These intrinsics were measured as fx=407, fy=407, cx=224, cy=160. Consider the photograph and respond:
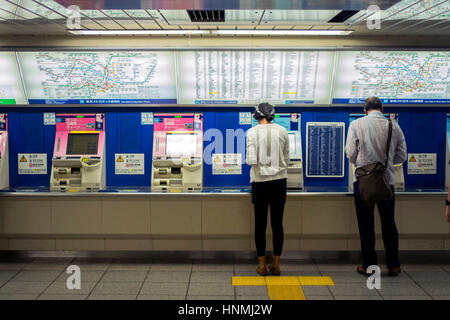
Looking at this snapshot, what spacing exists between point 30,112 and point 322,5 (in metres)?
3.68

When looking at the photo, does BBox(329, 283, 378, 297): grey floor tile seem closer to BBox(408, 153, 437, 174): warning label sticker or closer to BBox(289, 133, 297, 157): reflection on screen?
BBox(289, 133, 297, 157): reflection on screen

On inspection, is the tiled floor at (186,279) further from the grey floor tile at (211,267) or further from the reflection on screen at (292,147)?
the reflection on screen at (292,147)

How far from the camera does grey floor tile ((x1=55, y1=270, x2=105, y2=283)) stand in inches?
159

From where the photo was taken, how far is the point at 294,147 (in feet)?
15.7

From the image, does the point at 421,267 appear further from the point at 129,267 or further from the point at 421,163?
the point at 129,267

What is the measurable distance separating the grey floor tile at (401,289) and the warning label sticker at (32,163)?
406 cm

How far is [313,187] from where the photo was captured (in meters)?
4.88

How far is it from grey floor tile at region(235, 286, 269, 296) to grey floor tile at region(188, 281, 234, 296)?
0.07 m

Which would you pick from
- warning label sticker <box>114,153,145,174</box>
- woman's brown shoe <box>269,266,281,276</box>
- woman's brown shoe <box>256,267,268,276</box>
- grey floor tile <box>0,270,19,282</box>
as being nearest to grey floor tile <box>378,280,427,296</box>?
woman's brown shoe <box>269,266,281,276</box>

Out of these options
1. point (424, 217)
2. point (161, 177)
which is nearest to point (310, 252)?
point (424, 217)

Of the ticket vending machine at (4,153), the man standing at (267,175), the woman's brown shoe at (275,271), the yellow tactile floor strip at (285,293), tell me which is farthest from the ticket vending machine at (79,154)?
the yellow tactile floor strip at (285,293)

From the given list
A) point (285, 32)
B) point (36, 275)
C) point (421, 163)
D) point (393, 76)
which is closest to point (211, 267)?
point (36, 275)

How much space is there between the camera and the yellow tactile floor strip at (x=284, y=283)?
3.62m

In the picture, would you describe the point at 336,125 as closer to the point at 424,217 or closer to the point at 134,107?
the point at 424,217
